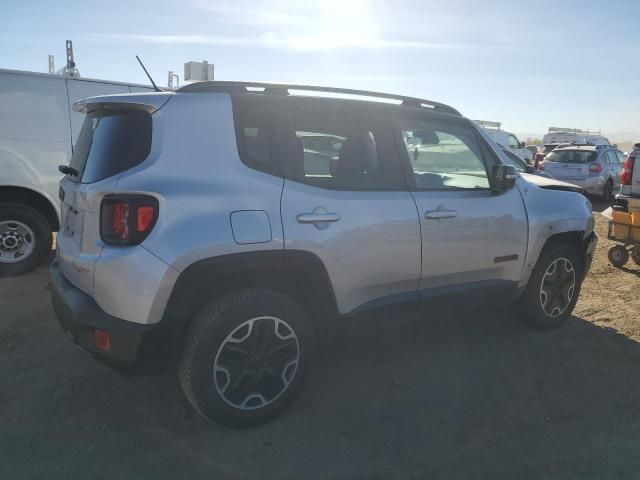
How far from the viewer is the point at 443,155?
3.70m

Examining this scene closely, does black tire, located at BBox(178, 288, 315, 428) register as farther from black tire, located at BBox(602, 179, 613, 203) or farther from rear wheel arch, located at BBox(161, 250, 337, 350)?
black tire, located at BBox(602, 179, 613, 203)

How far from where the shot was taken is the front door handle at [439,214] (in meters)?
3.21

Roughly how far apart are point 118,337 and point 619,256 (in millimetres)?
6257

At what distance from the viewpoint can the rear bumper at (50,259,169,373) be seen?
2.40 m

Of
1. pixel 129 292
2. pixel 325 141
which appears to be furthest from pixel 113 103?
pixel 325 141

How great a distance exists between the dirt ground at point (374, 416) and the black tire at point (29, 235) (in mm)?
1543

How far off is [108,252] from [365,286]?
1.48 meters

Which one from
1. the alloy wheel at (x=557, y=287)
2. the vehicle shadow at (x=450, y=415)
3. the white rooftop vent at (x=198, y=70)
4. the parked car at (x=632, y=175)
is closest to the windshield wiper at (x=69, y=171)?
the vehicle shadow at (x=450, y=415)

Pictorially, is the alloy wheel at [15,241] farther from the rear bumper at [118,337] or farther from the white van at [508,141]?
the white van at [508,141]

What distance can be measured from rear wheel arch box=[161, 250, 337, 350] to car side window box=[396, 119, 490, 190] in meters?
1.05

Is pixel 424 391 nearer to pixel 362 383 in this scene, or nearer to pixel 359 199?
pixel 362 383

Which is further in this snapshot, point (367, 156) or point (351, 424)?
point (367, 156)

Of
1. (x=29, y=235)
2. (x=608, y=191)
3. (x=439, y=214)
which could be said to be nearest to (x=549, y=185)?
(x=439, y=214)

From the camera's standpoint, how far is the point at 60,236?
119 inches
